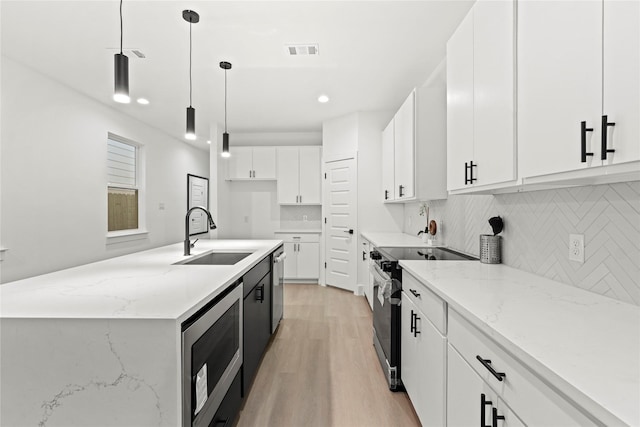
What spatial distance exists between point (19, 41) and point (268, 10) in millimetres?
2322

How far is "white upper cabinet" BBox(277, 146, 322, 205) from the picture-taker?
19.0 ft

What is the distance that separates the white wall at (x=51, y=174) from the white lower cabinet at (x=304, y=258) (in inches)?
100

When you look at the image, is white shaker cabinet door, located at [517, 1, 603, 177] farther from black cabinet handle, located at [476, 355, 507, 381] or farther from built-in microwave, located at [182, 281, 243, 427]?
built-in microwave, located at [182, 281, 243, 427]

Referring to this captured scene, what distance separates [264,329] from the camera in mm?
2705

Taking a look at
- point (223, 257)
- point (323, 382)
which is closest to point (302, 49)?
point (223, 257)

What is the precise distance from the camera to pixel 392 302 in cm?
218

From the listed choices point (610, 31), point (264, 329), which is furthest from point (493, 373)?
point (264, 329)

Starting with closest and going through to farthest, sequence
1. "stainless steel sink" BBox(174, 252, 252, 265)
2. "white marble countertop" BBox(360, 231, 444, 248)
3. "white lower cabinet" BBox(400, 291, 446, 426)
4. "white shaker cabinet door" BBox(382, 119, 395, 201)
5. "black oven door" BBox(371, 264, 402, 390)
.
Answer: "white lower cabinet" BBox(400, 291, 446, 426), "black oven door" BBox(371, 264, 402, 390), "stainless steel sink" BBox(174, 252, 252, 265), "white marble countertop" BBox(360, 231, 444, 248), "white shaker cabinet door" BBox(382, 119, 395, 201)

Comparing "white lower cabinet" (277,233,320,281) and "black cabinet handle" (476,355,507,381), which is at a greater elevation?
"black cabinet handle" (476,355,507,381)

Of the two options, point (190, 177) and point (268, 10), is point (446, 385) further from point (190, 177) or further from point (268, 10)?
point (190, 177)

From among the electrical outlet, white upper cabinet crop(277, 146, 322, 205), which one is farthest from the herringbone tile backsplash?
white upper cabinet crop(277, 146, 322, 205)

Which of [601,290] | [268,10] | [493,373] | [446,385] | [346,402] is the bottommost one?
[346,402]

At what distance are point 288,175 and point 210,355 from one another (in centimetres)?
464

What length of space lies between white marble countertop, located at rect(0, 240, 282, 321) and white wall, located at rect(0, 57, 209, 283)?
83.8 inches
